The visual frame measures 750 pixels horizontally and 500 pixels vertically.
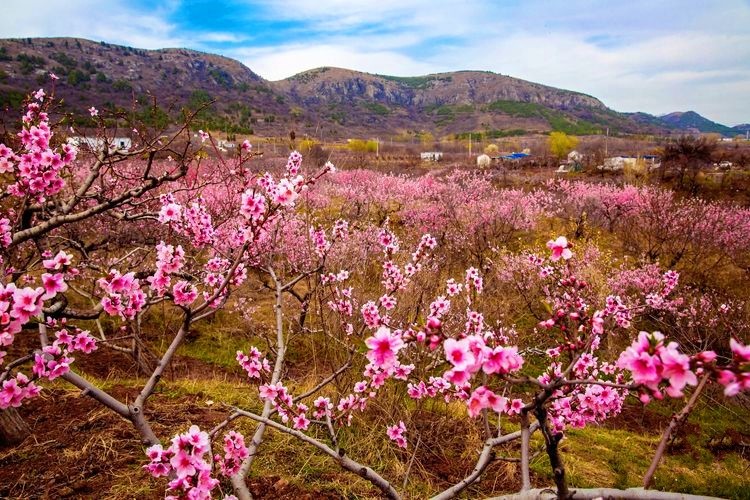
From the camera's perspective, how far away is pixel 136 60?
507 feet

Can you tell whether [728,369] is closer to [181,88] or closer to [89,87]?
[89,87]

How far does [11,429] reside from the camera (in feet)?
11.0

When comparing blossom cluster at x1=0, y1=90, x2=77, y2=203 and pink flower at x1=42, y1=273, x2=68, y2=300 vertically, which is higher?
blossom cluster at x1=0, y1=90, x2=77, y2=203

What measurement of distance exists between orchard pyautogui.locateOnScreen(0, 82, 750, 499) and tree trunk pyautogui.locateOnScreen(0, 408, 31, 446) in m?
0.02

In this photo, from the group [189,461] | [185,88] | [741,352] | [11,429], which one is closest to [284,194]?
[189,461]

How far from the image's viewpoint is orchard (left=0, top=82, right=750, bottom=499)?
5.78 ft

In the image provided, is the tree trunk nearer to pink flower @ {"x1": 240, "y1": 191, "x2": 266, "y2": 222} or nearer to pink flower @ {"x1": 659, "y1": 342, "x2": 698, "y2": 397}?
pink flower @ {"x1": 240, "y1": 191, "x2": 266, "y2": 222}

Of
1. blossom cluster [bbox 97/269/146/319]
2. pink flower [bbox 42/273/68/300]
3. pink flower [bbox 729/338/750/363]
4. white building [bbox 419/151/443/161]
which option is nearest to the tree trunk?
blossom cluster [bbox 97/269/146/319]

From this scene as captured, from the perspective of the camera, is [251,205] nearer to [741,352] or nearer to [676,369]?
[676,369]

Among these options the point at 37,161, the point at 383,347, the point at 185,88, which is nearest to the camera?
the point at 383,347

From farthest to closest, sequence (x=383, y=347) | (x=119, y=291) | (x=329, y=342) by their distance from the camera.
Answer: (x=329, y=342) → (x=119, y=291) → (x=383, y=347)

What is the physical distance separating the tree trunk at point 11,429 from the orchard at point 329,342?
0.02 meters

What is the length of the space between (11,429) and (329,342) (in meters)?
3.16

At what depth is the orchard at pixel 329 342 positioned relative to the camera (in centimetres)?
176
